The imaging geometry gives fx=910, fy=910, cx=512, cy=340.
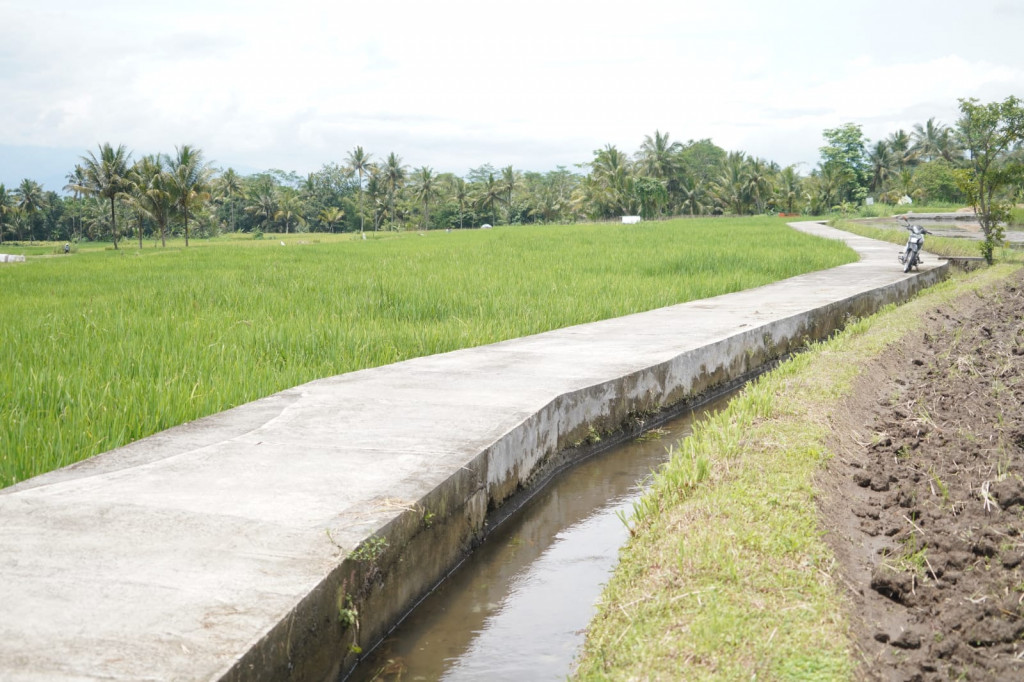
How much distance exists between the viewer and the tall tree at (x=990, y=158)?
12422mm

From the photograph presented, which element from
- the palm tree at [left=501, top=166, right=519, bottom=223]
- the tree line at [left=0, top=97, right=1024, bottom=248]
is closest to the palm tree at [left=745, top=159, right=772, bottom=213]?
the tree line at [left=0, top=97, right=1024, bottom=248]

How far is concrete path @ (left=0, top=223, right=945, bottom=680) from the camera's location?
75.5 inches

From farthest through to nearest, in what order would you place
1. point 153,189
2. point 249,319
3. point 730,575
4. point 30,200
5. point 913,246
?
point 30,200 → point 153,189 → point 913,246 → point 249,319 → point 730,575

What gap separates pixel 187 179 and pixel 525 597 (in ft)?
147

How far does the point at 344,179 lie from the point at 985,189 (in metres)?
67.7

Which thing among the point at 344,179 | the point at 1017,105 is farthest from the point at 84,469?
the point at 344,179

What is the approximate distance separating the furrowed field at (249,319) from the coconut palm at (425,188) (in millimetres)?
52872

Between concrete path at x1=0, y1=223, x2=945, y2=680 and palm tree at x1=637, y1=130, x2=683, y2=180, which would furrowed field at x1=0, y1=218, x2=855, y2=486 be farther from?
palm tree at x1=637, y1=130, x2=683, y2=180

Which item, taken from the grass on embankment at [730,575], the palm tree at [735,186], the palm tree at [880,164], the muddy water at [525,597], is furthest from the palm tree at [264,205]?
the grass on embankment at [730,575]

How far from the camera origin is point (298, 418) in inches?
152

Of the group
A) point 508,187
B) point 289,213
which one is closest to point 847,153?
point 508,187

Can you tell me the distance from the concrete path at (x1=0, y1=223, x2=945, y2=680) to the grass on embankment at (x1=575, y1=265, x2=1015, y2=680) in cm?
62

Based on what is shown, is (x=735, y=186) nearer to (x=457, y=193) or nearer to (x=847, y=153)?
(x=847, y=153)

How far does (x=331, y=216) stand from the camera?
220 feet
